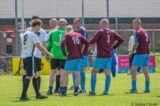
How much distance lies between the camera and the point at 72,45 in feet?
56.5

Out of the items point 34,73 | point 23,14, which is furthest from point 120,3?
point 34,73

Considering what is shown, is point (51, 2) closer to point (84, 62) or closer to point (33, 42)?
point (84, 62)

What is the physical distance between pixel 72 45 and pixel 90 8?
17.4m

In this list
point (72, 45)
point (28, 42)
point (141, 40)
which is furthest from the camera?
point (141, 40)

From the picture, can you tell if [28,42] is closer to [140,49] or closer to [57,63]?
[57,63]

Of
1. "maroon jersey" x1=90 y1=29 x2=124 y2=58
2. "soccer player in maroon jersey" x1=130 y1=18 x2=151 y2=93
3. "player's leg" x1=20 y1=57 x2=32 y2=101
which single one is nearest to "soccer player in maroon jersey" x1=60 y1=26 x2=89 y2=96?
"maroon jersey" x1=90 y1=29 x2=124 y2=58

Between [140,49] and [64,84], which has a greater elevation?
[140,49]

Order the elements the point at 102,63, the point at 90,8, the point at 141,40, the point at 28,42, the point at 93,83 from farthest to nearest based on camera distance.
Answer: the point at 90,8
the point at 141,40
the point at 102,63
the point at 93,83
the point at 28,42

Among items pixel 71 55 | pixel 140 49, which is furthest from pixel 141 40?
pixel 71 55

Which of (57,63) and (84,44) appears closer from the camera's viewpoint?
(84,44)

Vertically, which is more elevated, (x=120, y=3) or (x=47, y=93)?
(x=120, y=3)

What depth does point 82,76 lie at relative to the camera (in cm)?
1864

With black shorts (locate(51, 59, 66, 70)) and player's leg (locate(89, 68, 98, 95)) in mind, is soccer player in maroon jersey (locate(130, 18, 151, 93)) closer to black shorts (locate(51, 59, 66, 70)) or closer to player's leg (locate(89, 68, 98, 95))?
player's leg (locate(89, 68, 98, 95))

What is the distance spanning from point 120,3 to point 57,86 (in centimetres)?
1726
